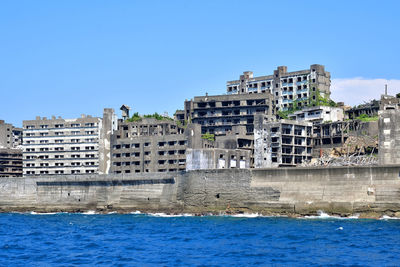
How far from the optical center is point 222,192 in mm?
78625

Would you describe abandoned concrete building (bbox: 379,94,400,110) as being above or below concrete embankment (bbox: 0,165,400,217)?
above

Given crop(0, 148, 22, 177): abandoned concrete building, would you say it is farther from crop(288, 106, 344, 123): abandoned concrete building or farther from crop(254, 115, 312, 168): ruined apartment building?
crop(288, 106, 344, 123): abandoned concrete building

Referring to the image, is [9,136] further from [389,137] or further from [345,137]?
[389,137]

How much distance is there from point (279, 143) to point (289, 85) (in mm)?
32240

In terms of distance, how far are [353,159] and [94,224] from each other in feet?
125

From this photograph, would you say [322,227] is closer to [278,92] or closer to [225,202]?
[225,202]

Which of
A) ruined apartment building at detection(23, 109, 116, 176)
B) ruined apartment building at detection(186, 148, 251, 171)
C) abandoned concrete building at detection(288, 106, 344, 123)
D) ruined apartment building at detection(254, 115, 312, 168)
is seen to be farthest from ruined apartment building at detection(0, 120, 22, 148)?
abandoned concrete building at detection(288, 106, 344, 123)

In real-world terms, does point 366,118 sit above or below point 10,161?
above

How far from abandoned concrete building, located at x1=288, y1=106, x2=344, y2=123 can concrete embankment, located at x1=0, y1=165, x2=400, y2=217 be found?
39.0 meters

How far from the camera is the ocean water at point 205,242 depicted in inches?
1613

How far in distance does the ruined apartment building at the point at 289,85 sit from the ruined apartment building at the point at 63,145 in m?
32.2

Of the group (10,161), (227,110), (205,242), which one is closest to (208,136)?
(227,110)

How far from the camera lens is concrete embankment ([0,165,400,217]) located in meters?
69.3

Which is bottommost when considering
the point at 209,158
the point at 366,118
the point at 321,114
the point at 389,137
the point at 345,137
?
the point at 209,158
